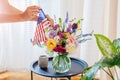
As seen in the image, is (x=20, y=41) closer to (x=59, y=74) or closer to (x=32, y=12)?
(x=32, y=12)

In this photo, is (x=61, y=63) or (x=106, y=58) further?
(x=61, y=63)

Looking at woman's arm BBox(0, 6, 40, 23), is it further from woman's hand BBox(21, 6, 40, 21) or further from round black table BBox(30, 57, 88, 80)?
round black table BBox(30, 57, 88, 80)

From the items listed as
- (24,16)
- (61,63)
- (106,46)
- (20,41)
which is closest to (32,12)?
(24,16)

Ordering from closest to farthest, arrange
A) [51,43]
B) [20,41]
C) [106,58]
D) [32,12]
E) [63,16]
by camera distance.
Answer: [106,58] < [51,43] < [32,12] < [63,16] < [20,41]

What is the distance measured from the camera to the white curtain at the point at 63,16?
203 centimetres

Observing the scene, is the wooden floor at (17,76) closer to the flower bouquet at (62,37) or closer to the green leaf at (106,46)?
the flower bouquet at (62,37)

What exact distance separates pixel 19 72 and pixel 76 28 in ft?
3.99

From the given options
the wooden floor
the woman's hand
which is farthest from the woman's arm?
the wooden floor

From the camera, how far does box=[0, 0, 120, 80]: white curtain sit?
80.0 inches

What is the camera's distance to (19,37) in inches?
97.3

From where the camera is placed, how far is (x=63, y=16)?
7.65 feet

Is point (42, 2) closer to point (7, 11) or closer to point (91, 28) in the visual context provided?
point (7, 11)

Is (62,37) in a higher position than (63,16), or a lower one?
lower

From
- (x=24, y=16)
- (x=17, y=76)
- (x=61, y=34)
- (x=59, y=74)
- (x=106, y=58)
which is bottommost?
(x=17, y=76)
